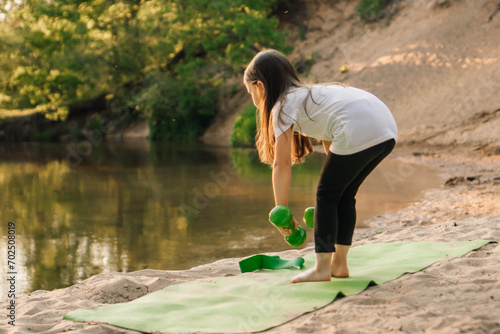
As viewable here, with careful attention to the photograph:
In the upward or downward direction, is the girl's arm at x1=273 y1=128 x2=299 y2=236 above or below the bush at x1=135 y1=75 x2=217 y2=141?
below

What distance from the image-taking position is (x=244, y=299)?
3.41m

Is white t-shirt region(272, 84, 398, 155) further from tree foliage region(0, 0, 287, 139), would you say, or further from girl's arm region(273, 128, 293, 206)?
tree foliage region(0, 0, 287, 139)

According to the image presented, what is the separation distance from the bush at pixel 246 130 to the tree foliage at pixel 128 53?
4.92 metres

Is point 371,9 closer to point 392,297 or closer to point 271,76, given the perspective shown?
point 271,76

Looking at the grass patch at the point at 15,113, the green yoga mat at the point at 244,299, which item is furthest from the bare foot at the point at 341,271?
the grass patch at the point at 15,113

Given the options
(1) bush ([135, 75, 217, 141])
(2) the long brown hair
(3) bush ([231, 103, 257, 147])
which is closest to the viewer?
(2) the long brown hair

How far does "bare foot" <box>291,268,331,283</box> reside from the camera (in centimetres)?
352

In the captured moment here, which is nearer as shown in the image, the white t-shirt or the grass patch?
the white t-shirt

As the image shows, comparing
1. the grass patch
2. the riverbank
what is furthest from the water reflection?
the grass patch

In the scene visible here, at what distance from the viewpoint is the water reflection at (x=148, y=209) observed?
5.91 metres

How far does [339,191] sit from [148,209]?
18.6 feet

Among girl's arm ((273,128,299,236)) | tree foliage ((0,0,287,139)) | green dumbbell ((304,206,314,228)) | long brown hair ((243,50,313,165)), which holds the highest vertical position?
tree foliage ((0,0,287,139))

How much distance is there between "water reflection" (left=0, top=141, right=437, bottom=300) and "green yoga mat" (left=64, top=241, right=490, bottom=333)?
1793 mm

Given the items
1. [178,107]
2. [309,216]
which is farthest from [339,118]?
[178,107]
